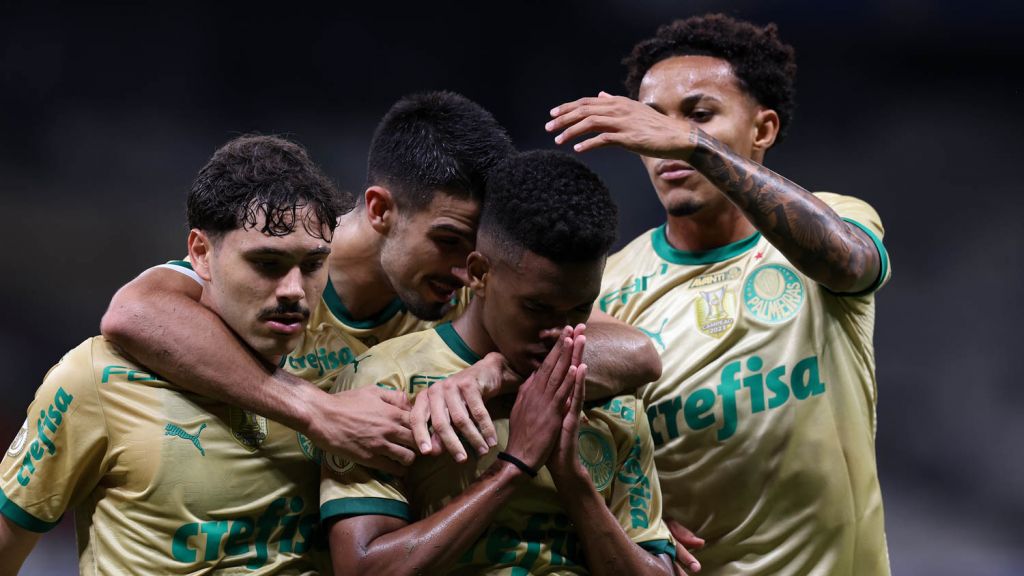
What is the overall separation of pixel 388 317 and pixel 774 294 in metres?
1.07

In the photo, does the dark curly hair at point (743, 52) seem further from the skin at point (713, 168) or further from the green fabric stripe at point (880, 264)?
the green fabric stripe at point (880, 264)

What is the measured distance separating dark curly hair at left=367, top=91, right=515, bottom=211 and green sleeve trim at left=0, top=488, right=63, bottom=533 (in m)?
1.11

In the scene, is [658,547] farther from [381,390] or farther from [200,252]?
[200,252]

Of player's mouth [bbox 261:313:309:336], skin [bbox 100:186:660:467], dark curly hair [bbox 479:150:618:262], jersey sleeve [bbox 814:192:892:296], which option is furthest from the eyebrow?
jersey sleeve [bbox 814:192:892:296]

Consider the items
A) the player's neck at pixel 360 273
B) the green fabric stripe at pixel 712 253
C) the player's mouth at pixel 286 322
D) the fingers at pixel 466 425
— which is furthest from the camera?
the green fabric stripe at pixel 712 253

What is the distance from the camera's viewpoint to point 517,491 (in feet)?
7.47

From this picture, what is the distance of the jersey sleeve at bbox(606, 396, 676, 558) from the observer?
93.4 inches

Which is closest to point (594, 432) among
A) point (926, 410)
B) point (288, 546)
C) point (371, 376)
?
point (371, 376)

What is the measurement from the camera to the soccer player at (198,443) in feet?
7.64

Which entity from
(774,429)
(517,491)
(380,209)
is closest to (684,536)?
(774,429)

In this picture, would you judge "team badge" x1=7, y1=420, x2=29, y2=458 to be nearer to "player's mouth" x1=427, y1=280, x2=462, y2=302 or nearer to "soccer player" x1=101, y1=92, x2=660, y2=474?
"soccer player" x1=101, y1=92, x2=660, y2=474

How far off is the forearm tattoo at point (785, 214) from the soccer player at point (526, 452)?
0.57m

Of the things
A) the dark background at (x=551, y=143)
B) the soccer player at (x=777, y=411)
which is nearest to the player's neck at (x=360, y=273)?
the soccer player at (x=777, y=411)

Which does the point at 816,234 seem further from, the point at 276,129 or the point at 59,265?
the point at 59,265
